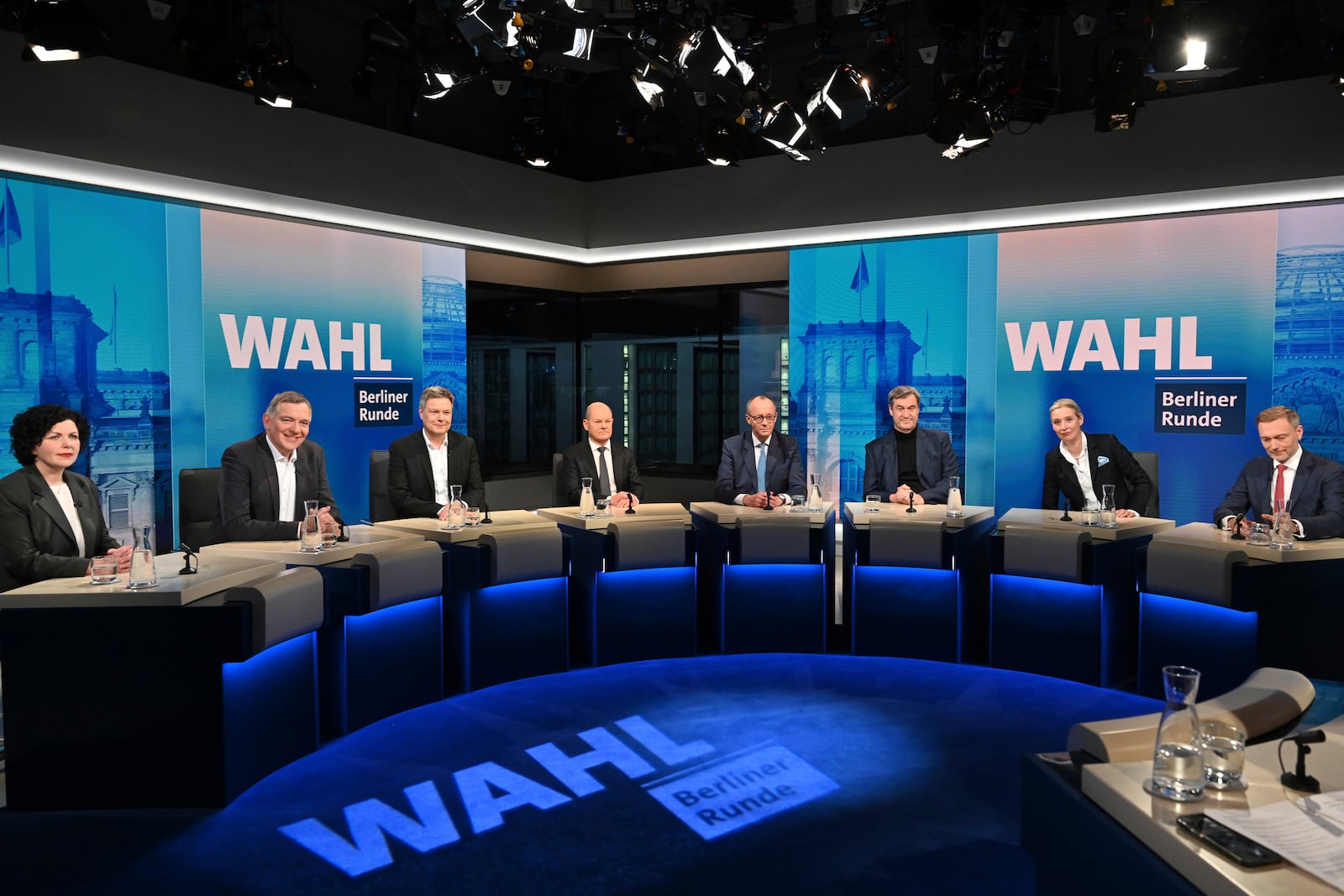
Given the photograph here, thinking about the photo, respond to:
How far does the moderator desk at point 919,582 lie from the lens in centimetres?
474

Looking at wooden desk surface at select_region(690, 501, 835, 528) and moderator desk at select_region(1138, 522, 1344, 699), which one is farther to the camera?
wooden desk surface at select_region(690, 501, 835, 528)

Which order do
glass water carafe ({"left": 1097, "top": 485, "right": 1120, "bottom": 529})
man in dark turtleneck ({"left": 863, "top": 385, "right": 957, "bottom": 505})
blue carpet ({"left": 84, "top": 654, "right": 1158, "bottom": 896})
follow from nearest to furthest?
blue carpet ({"left": 84, "top": 654, "right": 1158, "bottom": 896})
glass water carafe ({"left": 1097, "top": 485, "right": 1120, "bottom": 529})
man in dark turtleneck ({"left": 863, "top": 385, "right": 957, "bottom": 505})

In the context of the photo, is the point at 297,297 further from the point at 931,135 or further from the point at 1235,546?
the point at 1235,546

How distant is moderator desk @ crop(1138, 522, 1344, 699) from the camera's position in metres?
3.87

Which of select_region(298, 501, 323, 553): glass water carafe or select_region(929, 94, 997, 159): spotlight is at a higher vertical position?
select_region(929, 94, 997, 159): spotlight

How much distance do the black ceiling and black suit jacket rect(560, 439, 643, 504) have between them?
2104 millimetres

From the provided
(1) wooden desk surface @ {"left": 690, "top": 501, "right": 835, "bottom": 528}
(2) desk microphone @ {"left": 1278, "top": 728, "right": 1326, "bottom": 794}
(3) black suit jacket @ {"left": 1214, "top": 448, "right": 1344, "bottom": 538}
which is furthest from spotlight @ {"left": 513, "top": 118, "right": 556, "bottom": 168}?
(2) desk microphone @ {"left": 1278, "top": 728, "right": 1326, "bottom": 794}

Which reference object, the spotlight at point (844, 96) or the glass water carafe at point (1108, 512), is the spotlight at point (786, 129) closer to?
the spotlight at point (844, 96)

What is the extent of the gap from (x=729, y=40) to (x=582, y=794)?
3731mm

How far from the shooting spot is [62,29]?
4.02m

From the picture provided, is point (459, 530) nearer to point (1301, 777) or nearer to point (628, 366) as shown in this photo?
point (1301, 777)

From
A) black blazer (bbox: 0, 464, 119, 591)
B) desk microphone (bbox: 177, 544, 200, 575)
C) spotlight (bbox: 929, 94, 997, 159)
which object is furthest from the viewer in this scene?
spotlight (bbox: 929, 94, 997, 159)

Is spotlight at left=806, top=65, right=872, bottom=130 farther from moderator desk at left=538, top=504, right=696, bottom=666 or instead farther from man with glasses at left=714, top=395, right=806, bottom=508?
moderator desk at left=538, top=504, right=696, bottom=666

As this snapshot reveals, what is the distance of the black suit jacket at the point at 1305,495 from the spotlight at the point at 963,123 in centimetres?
236
